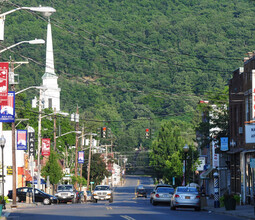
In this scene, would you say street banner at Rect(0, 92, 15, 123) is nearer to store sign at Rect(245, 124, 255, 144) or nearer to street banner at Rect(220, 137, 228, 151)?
store sign at Rect(245, 124, 255, 144)

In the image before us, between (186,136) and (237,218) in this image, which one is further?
(186,136)

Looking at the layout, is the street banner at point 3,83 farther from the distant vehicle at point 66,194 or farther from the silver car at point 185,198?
the distant vehicle at point 66,194

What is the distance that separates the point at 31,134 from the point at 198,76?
99.8 m

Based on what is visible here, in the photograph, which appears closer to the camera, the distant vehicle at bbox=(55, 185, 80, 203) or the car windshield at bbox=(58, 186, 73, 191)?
the distant vehicle at bbox=(55, 185, 80, 203)

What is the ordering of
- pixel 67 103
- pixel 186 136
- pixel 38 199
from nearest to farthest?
pixel 38 199 → pixel 186 136 → pixel 67 103

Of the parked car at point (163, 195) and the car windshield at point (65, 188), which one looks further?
the car windshield at point (65, 188)

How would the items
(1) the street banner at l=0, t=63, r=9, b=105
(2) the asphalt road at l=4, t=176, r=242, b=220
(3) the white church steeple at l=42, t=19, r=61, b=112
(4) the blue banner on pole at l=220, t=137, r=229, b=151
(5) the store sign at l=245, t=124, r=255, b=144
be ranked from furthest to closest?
(3) the white church steeple at l=42, t=19, r=61, b=112
(4) the blue banner on pole at l=220, t=137, r=229, b=151
(5) the store sign at l=245, t=124, r=255, b=144
(1) the street banner at l=0, t=63, r=9, b=105
(2) the asphalt road at l=4, t=176, r=242, b=220

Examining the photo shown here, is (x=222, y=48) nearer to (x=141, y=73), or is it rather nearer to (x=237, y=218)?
(x=141, y=73)

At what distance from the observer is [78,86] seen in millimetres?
193375

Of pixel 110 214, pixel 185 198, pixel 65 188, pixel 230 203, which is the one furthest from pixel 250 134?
pixel 65 188

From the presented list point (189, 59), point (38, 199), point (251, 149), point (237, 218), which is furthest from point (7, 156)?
point (189, 59)

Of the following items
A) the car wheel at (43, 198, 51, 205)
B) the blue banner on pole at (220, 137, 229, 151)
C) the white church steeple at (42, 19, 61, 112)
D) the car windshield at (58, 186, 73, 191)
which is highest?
the white church steeple at (42, 19, 61, 112)

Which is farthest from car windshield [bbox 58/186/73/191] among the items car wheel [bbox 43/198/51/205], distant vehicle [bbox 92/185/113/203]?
car wheel [bbox 43/198/51/205]

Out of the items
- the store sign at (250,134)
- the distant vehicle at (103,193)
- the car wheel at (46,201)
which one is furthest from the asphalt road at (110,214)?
the distant vehicle at (103,193)
